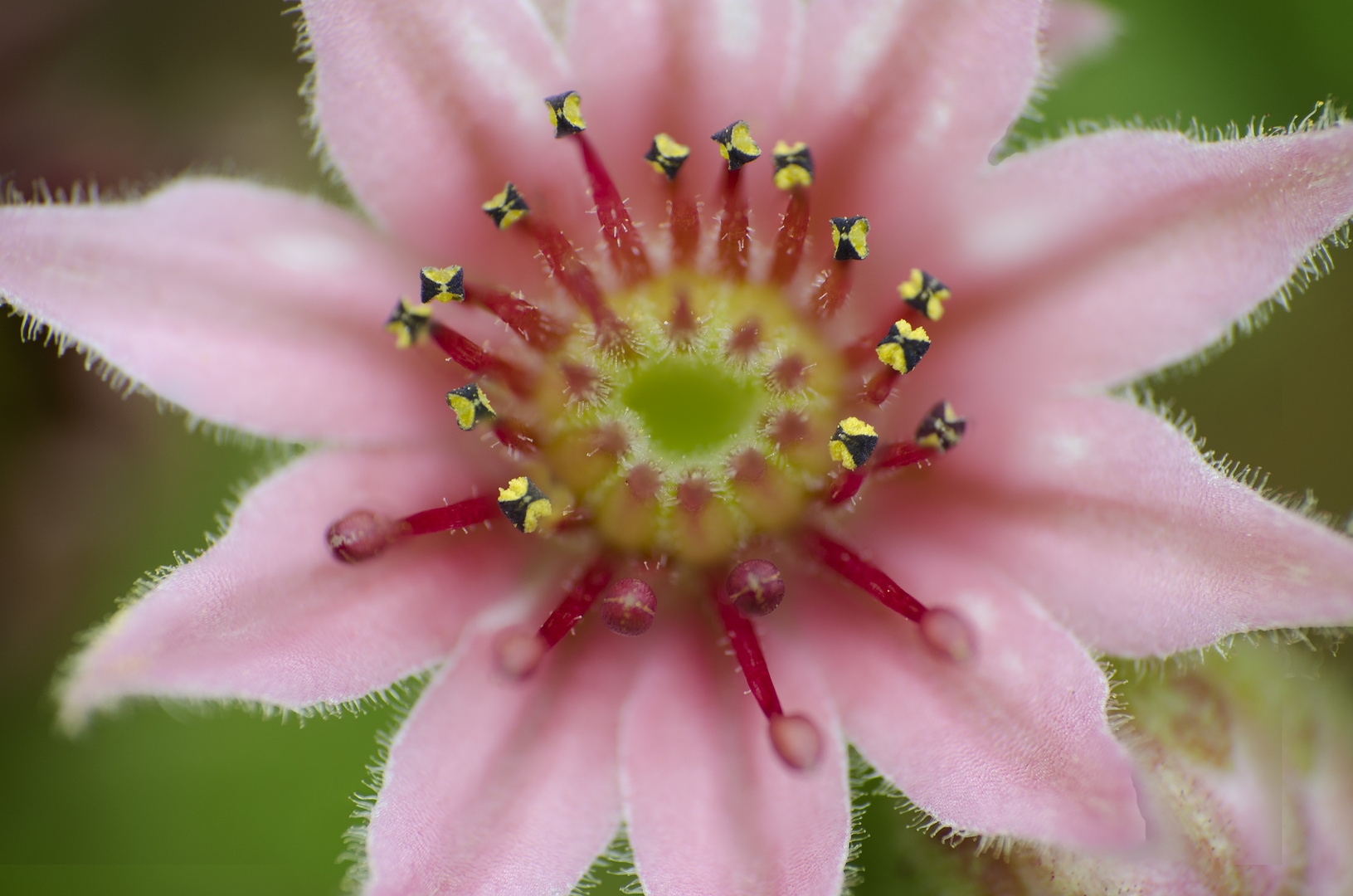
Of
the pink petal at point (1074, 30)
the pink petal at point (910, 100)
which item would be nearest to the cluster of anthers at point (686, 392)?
the pink petal at point (910, 100)

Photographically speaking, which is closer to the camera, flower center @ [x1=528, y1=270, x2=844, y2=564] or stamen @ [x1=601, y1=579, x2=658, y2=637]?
stamen @ [x1=601, y1=579, x2=658, y2=637]

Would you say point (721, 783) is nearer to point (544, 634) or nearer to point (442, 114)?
point (544, 634)

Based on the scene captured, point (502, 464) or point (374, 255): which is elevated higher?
point (374, 255)

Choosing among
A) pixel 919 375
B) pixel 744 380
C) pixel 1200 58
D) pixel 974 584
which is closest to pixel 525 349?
pixel 744 380

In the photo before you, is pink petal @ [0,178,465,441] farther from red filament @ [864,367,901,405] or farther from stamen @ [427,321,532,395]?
red filament @ [864,367,901,405]

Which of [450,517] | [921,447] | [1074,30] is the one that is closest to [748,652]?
[921,447]

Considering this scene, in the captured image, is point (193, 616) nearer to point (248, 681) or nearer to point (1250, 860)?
point (248, 681)

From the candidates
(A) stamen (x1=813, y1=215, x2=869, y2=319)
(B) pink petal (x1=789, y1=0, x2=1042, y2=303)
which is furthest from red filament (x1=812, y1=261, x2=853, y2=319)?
(B) pink petal (x1=789, y1=0, x2=1042, y2=303)
